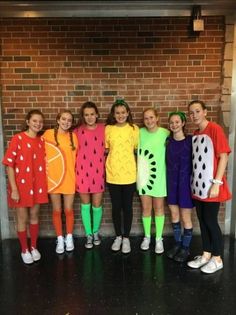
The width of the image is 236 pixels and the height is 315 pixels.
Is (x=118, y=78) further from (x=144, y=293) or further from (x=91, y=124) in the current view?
(x=144, y=293)

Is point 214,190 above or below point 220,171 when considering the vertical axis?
below

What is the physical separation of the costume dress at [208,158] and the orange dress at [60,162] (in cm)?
139

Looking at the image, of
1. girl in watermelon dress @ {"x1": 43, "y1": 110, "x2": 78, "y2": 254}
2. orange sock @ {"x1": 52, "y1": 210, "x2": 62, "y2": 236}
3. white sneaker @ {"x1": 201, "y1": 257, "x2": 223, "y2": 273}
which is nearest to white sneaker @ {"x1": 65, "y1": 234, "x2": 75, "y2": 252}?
orange sock @ {"x1": 52, "y1": 210, "x2": 62, "y2": 236}

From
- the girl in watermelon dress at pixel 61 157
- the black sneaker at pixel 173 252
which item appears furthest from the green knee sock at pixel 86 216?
the black sneaker at pixel 173 252

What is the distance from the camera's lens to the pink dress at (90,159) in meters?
3.75

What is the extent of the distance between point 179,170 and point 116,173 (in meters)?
0.70

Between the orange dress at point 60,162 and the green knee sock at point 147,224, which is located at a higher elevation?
the orange dress at point 60,162

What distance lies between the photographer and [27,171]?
3531mm

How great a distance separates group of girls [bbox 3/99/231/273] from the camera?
3486mm

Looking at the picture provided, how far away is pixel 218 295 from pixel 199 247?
38.4 inches

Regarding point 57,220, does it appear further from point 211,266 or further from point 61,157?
point 211,266

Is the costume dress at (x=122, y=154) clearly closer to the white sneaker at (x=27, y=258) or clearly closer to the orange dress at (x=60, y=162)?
the orange dress at (x=60, y=162)

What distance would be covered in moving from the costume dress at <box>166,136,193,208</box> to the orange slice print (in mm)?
1206

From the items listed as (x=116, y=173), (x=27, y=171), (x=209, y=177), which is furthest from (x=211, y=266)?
(x=27, y=171)
